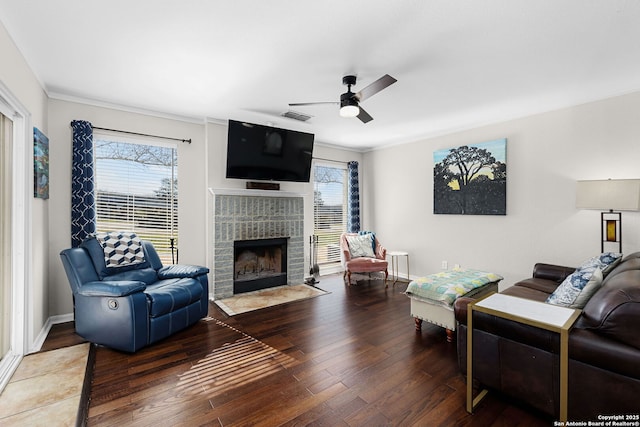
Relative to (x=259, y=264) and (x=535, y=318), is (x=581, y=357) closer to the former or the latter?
(x=535, y=318)

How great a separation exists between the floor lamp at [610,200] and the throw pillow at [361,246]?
2.97 meters

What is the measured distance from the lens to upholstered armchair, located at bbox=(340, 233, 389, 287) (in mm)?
4832

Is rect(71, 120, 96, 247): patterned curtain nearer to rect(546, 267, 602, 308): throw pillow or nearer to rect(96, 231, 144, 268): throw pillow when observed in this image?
rect(96, 231, 144, 268): throw pillow

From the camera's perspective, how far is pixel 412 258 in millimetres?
5312

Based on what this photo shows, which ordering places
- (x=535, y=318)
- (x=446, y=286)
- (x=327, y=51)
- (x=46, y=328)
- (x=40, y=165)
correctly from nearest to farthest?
1. (x=535, y=318)
2. (x=327, y=51)
3. (x=40, y=165)
4. (x=446, y=286)
5. (x=46, y=328)

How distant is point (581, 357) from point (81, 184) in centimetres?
463

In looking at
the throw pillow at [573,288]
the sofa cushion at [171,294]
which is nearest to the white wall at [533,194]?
the throw pillow at [573,288]

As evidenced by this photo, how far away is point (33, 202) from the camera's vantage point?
2.66m

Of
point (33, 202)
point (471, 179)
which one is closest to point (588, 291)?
point (471, 179)

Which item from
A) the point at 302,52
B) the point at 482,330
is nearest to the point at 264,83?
the point at 302,52

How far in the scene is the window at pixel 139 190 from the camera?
363cm

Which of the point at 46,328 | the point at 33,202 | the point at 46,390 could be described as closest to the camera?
the point at 46,390

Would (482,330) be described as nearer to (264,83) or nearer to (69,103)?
(264,83)

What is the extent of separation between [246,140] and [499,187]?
12.1ft
